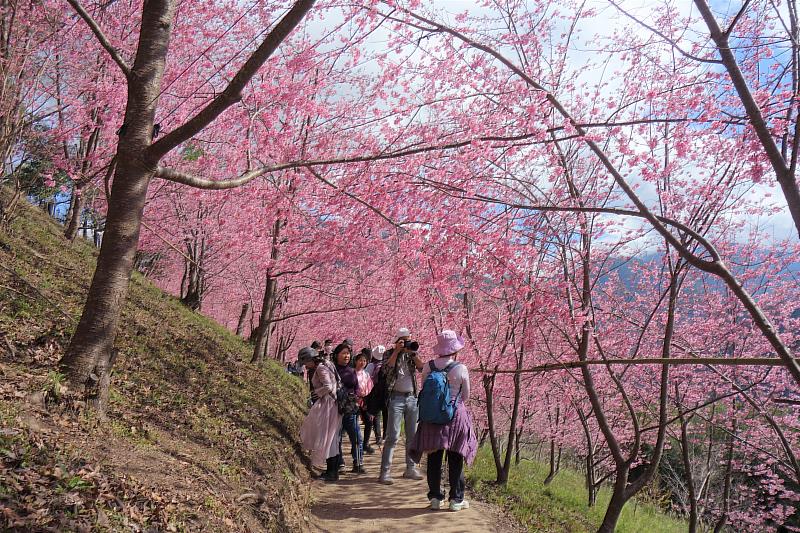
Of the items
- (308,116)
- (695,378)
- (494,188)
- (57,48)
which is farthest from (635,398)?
(57,48)

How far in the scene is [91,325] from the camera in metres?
4.23

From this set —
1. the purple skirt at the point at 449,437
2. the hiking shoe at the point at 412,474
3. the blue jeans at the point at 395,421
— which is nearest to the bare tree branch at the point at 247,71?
the purple skirt at the point at 449,437

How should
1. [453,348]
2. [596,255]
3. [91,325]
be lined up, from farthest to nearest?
[596,255]
[453,348]
[91,325]

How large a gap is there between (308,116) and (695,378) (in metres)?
9.77

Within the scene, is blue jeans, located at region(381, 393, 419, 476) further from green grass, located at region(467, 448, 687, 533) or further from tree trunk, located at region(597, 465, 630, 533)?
tree trunk, located at region(597, 465, 630, 533)

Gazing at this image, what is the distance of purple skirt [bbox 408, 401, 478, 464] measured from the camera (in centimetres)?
559

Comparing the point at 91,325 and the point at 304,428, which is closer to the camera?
the point at 91,325

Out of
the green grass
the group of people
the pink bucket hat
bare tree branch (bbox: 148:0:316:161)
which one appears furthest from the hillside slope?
the green grass

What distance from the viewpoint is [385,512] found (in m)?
5.82

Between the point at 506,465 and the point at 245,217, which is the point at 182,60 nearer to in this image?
the point at 245,217

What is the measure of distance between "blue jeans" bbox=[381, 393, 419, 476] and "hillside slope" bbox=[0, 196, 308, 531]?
1.17 meters

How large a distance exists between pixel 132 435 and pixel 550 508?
702cm

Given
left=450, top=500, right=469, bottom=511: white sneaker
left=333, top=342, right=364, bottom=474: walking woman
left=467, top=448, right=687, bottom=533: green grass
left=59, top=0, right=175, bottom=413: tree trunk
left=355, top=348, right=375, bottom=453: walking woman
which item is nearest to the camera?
left=59, top=0, right=175, bottom=413: tree trunk

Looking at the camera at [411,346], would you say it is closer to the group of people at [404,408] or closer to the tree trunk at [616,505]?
the group of people at [404,408]
